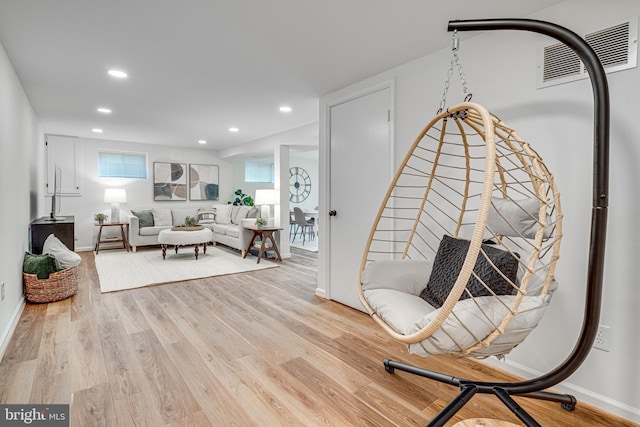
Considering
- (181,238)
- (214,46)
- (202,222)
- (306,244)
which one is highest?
(214,46)

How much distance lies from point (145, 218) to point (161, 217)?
0.30 m

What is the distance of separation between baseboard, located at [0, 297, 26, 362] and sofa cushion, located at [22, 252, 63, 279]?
0.27 meters

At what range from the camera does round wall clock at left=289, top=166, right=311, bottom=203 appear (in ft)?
31.1

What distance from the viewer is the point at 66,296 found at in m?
3.25

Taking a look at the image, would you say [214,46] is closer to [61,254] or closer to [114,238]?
[61,254]

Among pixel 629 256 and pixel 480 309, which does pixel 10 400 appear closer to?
pixel 480 309

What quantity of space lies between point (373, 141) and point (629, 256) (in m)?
1.87

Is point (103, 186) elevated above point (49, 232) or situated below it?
above

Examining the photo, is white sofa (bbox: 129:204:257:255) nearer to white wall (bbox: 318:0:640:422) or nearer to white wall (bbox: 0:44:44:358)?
white wall (bbox: 0:44:44:358)

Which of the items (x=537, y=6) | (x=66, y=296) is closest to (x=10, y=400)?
(x=66, y=296)

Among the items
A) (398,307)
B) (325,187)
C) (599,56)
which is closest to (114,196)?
(325,187)

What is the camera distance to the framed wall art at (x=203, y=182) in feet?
24.0

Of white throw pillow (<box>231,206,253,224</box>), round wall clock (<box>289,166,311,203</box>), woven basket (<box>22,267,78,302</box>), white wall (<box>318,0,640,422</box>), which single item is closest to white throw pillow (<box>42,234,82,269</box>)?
woven basket (<box>22,267,78,302</box>)

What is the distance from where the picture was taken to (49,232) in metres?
3.80
